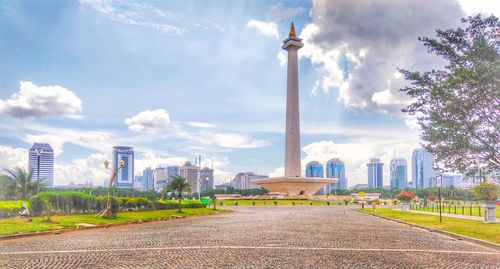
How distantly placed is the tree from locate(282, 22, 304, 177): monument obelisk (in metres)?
80.2

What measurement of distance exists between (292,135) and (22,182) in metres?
71.2

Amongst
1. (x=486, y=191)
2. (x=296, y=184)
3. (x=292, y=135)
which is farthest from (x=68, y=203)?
(x=296, y=184)

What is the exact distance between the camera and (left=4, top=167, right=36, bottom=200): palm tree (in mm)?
39562

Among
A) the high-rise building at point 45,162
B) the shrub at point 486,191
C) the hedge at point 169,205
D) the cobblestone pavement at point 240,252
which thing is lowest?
the hedge at point 169,205

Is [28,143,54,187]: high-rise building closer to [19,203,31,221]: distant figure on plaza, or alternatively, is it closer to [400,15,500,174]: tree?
[19,203,31,221]: distant figure on plaza

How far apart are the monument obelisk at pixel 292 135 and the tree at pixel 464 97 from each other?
264ft

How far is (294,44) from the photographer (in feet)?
347

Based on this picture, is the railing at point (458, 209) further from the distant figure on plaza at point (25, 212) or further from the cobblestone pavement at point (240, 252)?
the distant figure on plaza at point (25, 212)

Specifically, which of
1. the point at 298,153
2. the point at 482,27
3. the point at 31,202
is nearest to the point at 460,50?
the point at 482,27

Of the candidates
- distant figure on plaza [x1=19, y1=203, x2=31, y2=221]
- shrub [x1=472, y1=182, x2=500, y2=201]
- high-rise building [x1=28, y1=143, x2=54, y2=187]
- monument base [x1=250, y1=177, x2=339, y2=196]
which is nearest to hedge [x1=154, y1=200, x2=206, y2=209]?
high-rise building [x1=28, y1=143, x2=54, y2=187]

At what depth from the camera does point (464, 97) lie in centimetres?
2083

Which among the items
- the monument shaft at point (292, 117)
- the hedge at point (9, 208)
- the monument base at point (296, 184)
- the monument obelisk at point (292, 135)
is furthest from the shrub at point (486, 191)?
the monument base at point (296, 184)

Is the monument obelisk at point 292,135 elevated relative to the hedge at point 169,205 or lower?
elevated

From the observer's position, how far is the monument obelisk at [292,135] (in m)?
104
